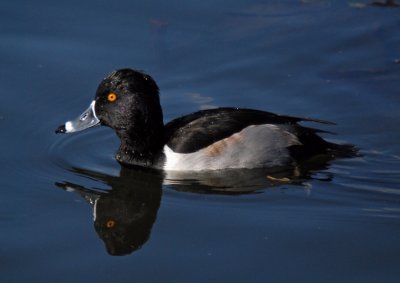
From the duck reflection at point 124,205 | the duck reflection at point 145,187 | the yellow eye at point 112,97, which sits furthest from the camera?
the yellow eye at point 112,97

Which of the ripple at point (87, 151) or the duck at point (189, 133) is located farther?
the ripple at point (87, 151)

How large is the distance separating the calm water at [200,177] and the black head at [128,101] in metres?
0.48

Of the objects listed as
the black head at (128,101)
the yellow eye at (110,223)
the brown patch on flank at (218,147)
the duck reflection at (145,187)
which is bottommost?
the yellow eye at (110,223)

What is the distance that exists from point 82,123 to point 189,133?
1.16m

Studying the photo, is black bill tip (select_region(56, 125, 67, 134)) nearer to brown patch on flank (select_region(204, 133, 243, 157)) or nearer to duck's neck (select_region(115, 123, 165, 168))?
duck's neck (select_region(115, 123, 165, 168))

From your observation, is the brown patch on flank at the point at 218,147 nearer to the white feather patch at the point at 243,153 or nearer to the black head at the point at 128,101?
the white feather patch at the point at 243,153

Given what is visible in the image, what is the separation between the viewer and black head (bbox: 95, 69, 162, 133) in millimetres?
10102

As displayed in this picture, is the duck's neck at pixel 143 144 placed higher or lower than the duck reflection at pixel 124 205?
higher

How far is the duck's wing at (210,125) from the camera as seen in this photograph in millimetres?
10008

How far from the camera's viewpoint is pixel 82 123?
34.0 feet

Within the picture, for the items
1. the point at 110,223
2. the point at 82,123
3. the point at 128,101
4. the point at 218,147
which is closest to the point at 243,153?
the point at 218,147

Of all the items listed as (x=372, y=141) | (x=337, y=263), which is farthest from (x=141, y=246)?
(x=372, y=141)

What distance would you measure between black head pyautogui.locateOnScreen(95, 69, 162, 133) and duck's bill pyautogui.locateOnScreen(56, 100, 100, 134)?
0.21 feet

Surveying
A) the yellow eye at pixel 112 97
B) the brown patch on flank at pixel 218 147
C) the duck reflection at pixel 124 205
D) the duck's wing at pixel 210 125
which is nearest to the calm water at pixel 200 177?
the duck reflection at pixel 124 205
